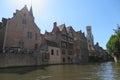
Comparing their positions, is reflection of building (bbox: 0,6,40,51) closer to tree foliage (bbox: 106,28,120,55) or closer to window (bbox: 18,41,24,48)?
window (bbox: 18,41,24,48)

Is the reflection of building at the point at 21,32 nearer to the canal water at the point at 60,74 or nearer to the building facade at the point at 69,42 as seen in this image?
the building facade at the point at 69,42

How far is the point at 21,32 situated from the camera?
147ft

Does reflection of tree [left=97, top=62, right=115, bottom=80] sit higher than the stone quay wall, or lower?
lower

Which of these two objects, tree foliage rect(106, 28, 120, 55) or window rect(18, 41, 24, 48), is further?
tree foliage rect(106, 28, 120, 55)

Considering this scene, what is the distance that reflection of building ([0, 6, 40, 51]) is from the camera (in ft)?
136

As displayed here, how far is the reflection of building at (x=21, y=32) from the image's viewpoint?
4157cm

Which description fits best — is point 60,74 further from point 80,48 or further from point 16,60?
point 80,48

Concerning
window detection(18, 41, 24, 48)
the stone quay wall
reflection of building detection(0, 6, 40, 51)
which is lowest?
the stone quay wall

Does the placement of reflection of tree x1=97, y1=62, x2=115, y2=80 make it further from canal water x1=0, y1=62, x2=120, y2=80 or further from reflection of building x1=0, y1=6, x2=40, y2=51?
reflection of building x1=0, y1=6, x2=40, y2=51

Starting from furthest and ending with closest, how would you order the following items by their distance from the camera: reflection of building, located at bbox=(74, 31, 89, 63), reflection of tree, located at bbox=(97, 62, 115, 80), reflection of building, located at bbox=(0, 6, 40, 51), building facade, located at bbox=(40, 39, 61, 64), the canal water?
1. reflection of building, located at bbox=(74, 31, 89, 63)
2. building facade, located at bbox=(40, 39, 61, 64)
3. reflection of building, located at bbox=(0, 6, 40, 51)
4. reflection of tree, located at bbox=(97, 62, 115, 80)
5. the canal water

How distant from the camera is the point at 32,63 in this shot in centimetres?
4169

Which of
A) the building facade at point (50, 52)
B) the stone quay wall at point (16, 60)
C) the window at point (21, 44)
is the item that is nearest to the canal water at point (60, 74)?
the stone quay wall at point (16, 60)

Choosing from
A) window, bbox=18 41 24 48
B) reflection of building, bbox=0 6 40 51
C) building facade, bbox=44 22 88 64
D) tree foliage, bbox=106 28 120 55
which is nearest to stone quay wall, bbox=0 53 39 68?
reflection of building, bbox=0 6 40 51

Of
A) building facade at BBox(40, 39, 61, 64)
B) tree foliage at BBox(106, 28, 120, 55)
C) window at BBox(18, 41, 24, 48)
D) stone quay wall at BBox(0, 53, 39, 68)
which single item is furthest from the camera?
tree foliage at BBox(106, 28, 120, 55)
